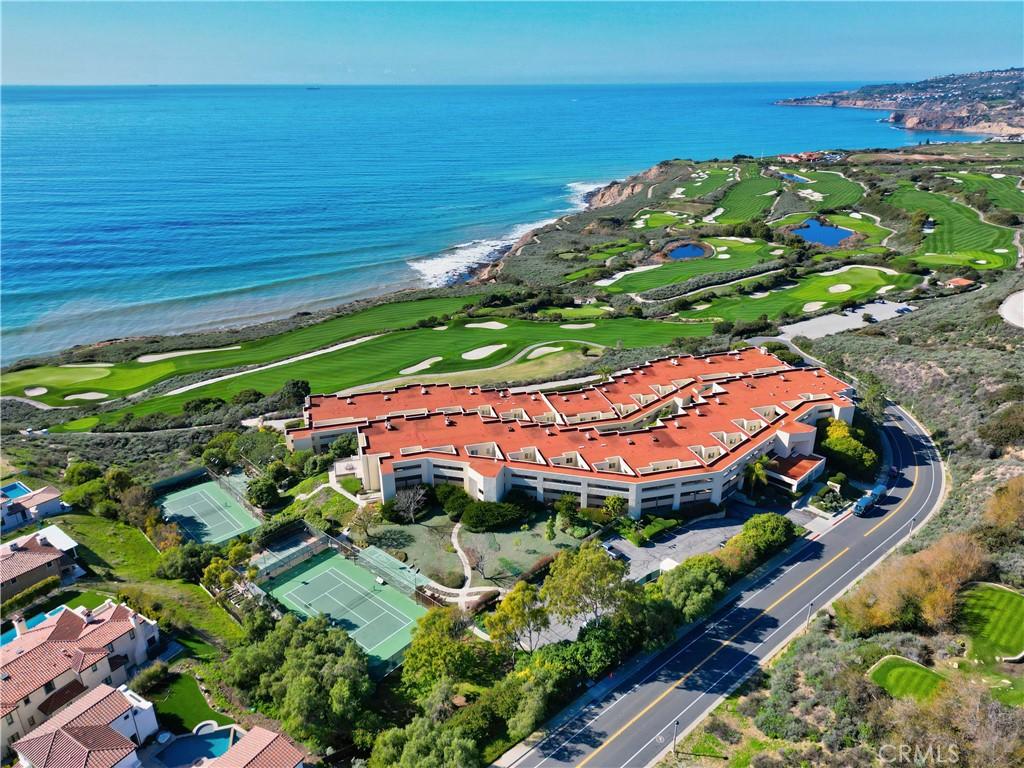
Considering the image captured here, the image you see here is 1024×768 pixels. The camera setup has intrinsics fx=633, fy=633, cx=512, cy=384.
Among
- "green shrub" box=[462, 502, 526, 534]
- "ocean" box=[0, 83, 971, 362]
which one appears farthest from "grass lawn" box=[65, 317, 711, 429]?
"ocean" box=[0, 83, 971, 362]

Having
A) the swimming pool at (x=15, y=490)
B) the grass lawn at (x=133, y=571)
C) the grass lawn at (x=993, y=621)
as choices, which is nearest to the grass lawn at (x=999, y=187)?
the grass lawn at (x=993, y=621)

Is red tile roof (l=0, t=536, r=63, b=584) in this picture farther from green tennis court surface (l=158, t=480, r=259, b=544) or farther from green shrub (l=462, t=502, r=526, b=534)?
green shrub (l=462, t=502, r=526, b=534)

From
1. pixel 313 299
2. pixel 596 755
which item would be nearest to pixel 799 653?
pixel 596 755

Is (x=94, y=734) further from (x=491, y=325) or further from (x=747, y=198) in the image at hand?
(x=747, y=198)

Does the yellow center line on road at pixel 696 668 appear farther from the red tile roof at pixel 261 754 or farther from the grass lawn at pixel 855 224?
the grass lawn at pixel 855 224

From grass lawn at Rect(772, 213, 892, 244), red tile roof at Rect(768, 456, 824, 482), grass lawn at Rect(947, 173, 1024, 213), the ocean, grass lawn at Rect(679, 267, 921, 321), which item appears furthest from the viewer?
grass lawn at Rect(947, 173, 1024, 213)

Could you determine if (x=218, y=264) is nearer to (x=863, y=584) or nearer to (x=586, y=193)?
(x=586, y=193)

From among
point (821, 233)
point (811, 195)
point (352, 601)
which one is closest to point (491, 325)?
point (352, 601)
